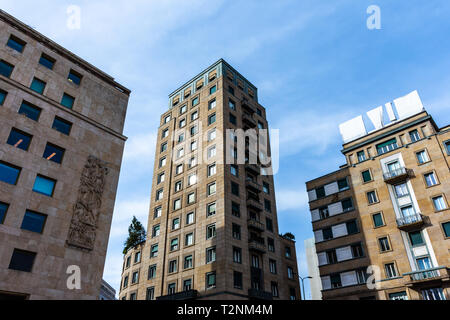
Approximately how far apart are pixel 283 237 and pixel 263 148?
16.6 meters

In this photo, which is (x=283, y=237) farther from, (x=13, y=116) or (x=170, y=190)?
(x=13, y=116)

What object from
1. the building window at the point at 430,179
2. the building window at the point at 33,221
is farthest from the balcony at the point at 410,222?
the building window at the point at 33,221

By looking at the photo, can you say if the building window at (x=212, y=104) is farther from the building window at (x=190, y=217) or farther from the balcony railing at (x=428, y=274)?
the balcony railing at (x=428, y=274)

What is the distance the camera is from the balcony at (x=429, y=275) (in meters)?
34.4

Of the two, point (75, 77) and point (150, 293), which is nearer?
point (75, 77)

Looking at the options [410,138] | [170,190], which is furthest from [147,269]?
[410,138]

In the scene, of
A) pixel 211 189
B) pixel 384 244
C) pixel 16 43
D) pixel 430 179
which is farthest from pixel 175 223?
pixel 430 179

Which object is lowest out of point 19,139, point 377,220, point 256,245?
point 256,245

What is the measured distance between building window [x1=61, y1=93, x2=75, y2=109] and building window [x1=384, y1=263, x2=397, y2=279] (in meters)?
40.5

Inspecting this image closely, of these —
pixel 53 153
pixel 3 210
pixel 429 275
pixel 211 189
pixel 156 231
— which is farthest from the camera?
pixel 156 231

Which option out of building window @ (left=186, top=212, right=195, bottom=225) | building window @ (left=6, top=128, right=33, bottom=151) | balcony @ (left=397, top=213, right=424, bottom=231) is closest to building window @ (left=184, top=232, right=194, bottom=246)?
building window @ (left=186, top=212, right=195, bottom=225)

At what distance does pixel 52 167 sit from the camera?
27.3 metres

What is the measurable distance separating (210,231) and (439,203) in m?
28.9

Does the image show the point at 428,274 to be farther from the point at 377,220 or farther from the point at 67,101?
the point at 67,101
